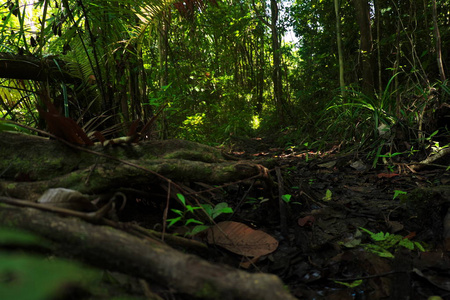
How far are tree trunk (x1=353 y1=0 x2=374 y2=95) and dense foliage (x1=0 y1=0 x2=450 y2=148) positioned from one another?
17 mm

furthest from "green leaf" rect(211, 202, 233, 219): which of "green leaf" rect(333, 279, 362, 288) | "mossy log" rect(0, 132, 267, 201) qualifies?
"green leaf" rect(333, 279, 362, 288)

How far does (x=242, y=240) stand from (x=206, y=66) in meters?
5.57

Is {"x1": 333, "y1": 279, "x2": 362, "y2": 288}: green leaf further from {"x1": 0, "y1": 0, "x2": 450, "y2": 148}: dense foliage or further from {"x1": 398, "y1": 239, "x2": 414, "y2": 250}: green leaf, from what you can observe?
{"x1": 0, "y1": 0, "x2": 450, "y2": 148}: dense foliage

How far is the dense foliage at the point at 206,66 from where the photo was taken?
218 centimetres

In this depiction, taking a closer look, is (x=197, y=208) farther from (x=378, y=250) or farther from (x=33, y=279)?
(x=33, y=279)

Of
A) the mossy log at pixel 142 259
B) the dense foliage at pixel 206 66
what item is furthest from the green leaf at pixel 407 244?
the dense foliage at pixel 206 66

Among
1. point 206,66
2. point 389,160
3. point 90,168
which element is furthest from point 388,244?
point 206,66

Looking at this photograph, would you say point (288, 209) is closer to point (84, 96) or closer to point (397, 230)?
point (397, 230)

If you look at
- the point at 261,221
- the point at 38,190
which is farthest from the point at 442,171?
the point at 38,190

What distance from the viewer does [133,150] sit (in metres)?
1.43

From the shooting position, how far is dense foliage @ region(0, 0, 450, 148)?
7.16 ft

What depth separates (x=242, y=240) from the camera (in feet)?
4.03

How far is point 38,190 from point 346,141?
336 cm

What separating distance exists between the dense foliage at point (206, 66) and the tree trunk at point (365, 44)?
0.02m
